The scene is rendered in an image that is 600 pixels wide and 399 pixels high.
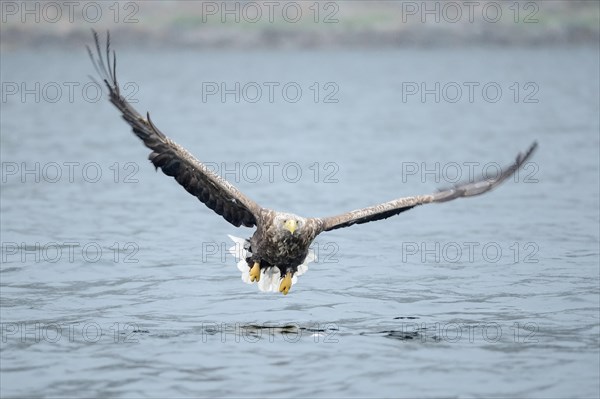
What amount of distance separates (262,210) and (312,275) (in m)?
2.58

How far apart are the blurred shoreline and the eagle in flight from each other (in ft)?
272

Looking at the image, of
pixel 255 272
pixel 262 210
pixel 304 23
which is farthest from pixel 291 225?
pixel 304 23

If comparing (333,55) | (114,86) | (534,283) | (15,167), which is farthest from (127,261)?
(333,55)

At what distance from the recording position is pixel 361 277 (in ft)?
52.4

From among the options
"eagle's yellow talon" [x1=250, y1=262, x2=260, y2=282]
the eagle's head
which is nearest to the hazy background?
"eagle's yellow talon" [x1=250, y1=262, x2=260, y2=282]

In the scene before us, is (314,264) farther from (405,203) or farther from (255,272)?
(405,203)

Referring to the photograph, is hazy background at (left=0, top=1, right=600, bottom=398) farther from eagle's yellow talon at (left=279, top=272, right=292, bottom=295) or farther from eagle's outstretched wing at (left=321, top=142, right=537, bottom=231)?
eagle's outstretched wing at (left=321, top=142, right=537, bottom=231)

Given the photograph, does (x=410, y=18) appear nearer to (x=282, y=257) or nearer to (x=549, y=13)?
(x=549, y=13)

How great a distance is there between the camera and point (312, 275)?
635 inches

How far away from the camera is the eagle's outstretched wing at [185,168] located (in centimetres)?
1320

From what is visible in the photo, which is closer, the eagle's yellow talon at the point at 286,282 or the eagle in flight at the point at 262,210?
the eagle in flight at the point at 262,210

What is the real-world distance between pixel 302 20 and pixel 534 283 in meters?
84.5

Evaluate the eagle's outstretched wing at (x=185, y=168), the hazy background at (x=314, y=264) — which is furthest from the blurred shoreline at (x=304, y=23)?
the eagle's outstretched wing at (x=185, y=168)

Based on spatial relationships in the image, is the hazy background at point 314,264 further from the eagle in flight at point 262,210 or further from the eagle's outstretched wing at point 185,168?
the eagle's outstretched wing at point 185,168
